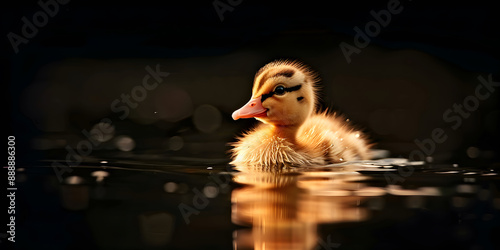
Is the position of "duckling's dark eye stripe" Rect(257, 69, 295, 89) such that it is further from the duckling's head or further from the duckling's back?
the duckling's back

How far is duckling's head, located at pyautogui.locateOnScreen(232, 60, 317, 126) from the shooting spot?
4.03m

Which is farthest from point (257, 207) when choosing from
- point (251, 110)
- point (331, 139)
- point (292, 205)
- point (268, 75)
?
point (331, 139)

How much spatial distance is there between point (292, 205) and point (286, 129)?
1.77m

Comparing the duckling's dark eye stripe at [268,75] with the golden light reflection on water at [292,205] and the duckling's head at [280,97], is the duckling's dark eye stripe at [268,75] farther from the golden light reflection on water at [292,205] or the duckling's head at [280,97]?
the golden light reflection on water at [292,205]

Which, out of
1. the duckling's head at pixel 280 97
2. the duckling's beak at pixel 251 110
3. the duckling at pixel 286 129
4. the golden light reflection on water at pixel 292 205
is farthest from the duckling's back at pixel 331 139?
the golden light reflection on water at pixel 292 205

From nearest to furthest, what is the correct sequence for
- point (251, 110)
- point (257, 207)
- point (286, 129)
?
point (257, 207)
point (251, 110)
point (286, 129)

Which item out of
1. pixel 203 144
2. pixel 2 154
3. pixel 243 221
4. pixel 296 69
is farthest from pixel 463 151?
pixel 2 154

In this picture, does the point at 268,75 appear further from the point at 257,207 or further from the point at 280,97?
the point at 257,207

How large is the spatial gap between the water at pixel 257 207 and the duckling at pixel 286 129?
0.28 m

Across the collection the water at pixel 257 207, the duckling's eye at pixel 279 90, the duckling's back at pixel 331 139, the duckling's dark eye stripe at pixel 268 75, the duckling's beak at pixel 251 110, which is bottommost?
the water at pixel 257 207

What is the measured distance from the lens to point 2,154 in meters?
3.77

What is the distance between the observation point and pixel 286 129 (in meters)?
4.24

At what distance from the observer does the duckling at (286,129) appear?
4000 mm

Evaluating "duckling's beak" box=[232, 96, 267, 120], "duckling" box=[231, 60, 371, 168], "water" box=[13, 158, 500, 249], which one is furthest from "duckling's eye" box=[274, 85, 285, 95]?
"water" box=[13, 158, 500, 249]
